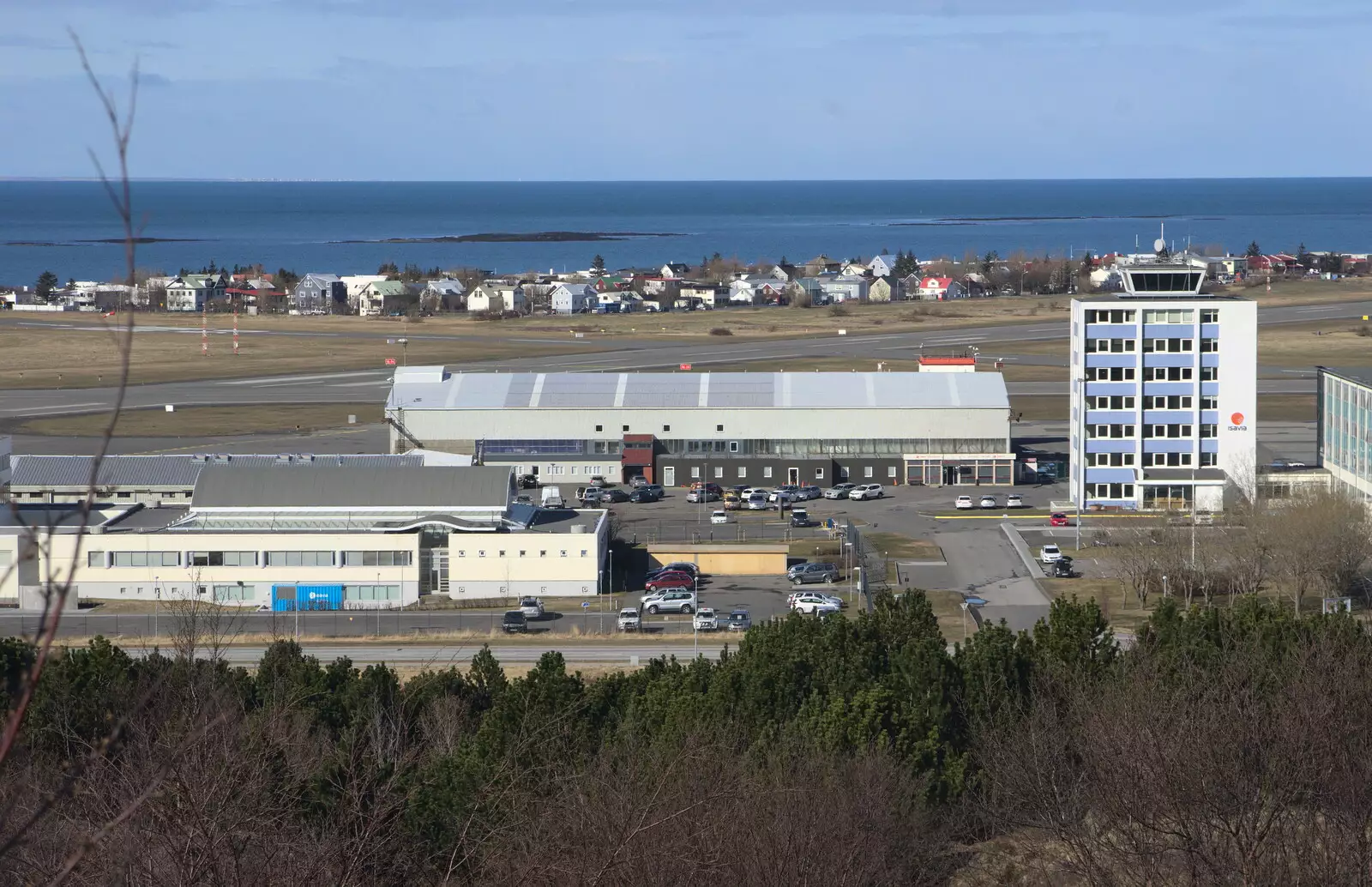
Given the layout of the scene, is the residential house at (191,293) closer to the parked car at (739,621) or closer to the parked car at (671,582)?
the parked car at (671,582)

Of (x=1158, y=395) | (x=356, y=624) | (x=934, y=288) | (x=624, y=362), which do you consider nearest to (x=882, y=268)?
(x=934, y=288)

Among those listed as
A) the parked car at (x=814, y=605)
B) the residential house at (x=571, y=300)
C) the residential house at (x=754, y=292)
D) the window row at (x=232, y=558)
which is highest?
the residential house at (x=754, y=292)

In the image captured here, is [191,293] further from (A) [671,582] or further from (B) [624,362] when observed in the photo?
(A) [671,582]

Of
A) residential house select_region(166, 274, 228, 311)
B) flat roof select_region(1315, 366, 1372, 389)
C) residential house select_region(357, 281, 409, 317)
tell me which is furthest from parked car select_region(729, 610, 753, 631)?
residential house select_region(166, 274, 228, 311)

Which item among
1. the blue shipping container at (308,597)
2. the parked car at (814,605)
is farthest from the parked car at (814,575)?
the blue shipping container at (308,597)

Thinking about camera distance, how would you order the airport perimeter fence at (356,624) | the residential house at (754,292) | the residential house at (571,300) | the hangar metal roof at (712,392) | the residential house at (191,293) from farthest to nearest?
the residential house at (754,292) < the residential house at (191,293) < the residential house at (571,300) < the hangar metal roof at (712,392) < the airport perimeter fence at (356,624)

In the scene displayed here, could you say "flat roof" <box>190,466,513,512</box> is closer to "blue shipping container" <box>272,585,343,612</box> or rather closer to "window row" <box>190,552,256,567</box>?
"window row" <box>190,552,256,567</box>

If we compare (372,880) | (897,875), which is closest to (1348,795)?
(897,875)

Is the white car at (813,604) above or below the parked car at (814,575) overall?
below
